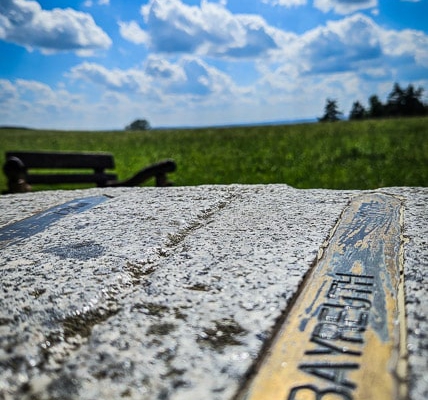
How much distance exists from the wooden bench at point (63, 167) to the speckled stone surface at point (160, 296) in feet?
9.70

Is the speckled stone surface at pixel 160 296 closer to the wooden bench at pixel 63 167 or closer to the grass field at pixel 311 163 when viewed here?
the wooden bench at pixel 63 167

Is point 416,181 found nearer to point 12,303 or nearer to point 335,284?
point 335,284

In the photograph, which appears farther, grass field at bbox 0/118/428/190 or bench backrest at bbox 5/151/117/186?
grass field at bbox 0/118/428/190

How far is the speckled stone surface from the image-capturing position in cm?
98

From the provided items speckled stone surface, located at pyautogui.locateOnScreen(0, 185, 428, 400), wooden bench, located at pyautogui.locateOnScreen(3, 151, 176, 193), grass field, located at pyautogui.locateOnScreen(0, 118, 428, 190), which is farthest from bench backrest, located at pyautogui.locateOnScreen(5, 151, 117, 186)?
speckled stone surface, located at pyautogui.locateOnScreen(0, 185, 428, 400)

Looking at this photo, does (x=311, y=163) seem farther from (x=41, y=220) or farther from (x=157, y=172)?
(x=41, y=220)

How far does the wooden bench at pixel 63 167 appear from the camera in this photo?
16.9 feet

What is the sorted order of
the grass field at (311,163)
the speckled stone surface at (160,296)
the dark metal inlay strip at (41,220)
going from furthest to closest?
1. the grass field at (311,163)
2. the dark metal inlay strip at (41,220)
3. the speckled stone surface at (160,296)

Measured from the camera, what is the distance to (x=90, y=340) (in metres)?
1.13

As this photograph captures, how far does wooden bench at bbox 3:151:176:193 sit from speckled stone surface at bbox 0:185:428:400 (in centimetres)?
296

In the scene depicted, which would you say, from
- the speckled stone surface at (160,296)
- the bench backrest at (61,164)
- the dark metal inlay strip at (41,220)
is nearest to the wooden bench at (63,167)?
the bench backrest at (61,164)

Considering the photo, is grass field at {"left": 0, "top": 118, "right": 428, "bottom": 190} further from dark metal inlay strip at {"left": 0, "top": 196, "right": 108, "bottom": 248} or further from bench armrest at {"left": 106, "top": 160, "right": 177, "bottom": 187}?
dark metal inlay strip at {"left": 0, "top": 196, "right": 108, "bottom": 248}

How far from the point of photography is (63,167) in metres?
5.55

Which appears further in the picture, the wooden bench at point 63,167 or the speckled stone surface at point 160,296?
the wooden bench at point 63,167
